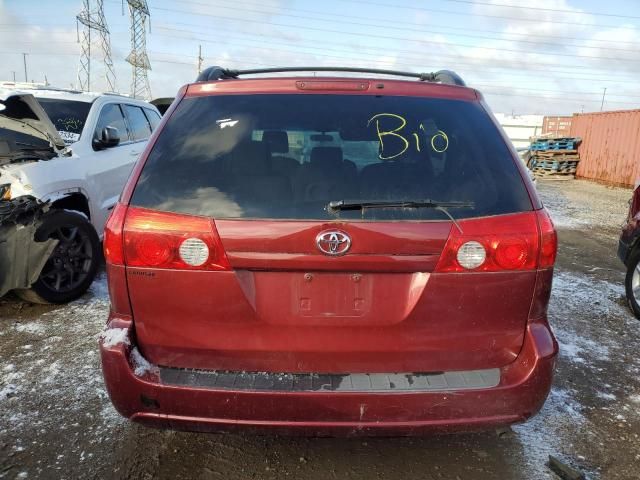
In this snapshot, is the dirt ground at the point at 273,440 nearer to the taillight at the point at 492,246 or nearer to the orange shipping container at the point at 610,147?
the taillight at the point at 492,246

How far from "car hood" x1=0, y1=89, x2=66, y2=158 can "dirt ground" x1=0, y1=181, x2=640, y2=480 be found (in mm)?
1918

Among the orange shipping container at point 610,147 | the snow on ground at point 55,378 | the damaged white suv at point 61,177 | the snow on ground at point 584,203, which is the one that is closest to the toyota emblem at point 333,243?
the snow on ground at point 55,378

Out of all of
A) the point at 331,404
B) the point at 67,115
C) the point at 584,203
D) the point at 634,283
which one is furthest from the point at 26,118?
the point at 584,203

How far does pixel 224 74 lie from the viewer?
2760 millimetres

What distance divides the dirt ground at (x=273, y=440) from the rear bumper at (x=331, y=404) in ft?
1.92

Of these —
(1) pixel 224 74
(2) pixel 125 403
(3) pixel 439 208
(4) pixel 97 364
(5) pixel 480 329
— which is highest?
(1) pixel 224 74

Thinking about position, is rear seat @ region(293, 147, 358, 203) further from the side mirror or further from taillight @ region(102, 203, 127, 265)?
the side mirror

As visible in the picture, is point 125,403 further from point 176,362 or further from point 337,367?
point 337,367

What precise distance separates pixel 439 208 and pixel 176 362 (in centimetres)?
125

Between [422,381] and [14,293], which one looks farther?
[14,293]

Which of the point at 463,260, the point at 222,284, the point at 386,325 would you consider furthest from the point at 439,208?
the point at 222,284

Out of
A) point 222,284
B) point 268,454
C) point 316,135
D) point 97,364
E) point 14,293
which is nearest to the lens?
point 222,284

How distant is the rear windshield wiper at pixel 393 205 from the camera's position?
1980 millimetres

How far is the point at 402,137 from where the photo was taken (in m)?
2.19
